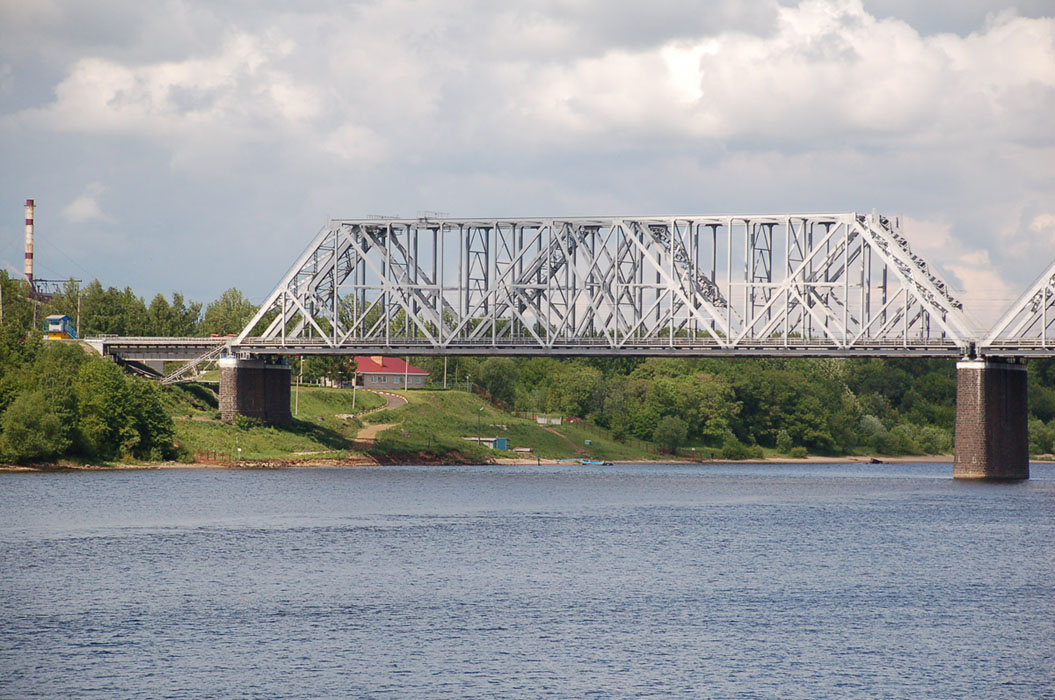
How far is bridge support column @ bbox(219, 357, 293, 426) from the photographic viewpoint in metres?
139

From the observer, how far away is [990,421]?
117 m

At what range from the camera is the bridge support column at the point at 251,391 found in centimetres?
13912

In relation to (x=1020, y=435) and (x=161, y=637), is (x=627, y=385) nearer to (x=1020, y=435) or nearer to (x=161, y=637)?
(x=1020, y=435)

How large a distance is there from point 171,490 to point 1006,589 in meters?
61.4

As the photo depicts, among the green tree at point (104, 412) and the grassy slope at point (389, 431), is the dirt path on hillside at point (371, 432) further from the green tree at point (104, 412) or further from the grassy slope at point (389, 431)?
the green tree at point (104, 412)

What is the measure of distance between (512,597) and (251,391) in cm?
8879

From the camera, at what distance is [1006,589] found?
196 ft

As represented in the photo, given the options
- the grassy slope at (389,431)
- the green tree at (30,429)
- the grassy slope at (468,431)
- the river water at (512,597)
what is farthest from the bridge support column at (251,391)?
the river water at (512,597)

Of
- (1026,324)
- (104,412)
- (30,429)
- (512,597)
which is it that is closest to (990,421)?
(1026,324)

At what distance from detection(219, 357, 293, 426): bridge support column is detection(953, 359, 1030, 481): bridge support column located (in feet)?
224

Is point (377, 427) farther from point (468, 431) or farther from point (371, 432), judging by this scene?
point (468, 431)

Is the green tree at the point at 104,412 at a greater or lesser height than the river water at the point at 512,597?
greater

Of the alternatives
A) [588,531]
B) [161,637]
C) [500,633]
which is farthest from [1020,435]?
[161,637]

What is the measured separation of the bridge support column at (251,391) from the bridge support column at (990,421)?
2692 inches
